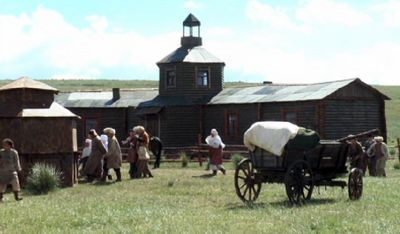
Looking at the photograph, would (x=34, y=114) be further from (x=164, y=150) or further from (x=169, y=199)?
(x=164, y=150)

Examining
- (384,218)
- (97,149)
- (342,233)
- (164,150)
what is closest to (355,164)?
(97,149)

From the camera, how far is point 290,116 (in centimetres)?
3750

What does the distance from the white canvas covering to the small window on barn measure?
21.8 meters

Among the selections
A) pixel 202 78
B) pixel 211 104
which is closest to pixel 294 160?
pixel 211 104

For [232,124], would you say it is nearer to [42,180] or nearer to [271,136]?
[42,180]

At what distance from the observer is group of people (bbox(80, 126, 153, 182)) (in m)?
22.5

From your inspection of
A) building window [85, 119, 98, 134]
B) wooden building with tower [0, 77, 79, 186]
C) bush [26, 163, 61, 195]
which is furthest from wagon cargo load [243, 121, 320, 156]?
building window [85, 119, 98, 134]

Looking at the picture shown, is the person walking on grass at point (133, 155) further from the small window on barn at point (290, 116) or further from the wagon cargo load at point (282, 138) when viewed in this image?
the small window on barn at point (290, 116)

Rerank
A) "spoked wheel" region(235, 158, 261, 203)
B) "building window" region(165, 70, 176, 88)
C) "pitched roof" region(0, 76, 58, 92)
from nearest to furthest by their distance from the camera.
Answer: "spoked wheel" region(235, 158, 261, 203)
"pitched roof" region(0, 76, 58, 92)
"building window" region(165, 70, 176, 88)

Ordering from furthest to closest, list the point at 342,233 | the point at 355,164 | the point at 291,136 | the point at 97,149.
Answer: the point at 355,164, the point at 97,149, the point at 291,136, the point at 342,233

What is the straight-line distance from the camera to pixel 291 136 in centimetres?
1510

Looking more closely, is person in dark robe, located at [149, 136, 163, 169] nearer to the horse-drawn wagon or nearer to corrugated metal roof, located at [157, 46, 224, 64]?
corrugated metal roof, located at [157, 46, 224, 64]

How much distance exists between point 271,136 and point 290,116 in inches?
884

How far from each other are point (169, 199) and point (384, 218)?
5878 millimetres
